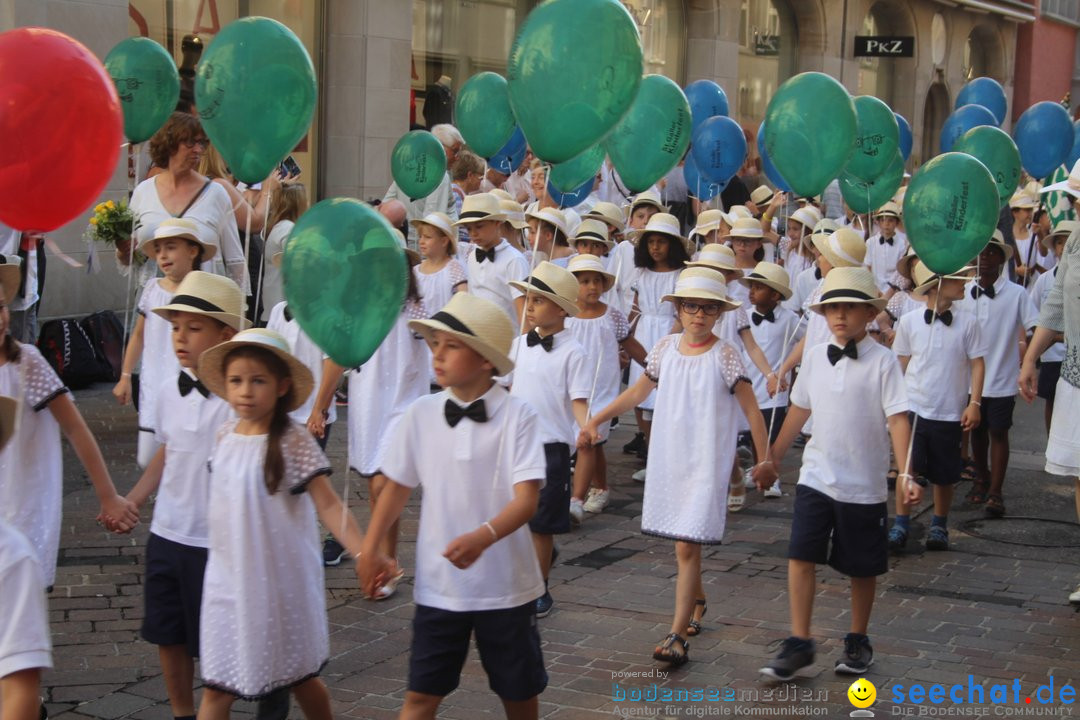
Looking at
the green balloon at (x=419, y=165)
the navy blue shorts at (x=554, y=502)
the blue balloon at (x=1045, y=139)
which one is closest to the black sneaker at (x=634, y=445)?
the green balloon at (x=419, y=165)

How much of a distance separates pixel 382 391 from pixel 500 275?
240cm

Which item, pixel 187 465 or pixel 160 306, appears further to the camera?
pixel 160 306

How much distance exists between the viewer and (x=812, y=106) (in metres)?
8.79

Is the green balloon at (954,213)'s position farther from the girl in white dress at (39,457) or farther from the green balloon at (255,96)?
the girl in white dress at (39,457)

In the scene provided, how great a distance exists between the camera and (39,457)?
5219 mm

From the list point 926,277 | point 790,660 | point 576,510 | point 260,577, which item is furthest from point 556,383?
point 926,277

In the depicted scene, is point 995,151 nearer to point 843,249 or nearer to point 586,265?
point 843,249

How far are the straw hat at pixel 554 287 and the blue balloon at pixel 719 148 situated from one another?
5.69 metres

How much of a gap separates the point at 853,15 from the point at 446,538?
1039 inches

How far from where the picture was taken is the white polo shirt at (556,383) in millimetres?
6957

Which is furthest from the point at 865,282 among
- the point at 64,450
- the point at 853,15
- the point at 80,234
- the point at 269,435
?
the point at 853,15

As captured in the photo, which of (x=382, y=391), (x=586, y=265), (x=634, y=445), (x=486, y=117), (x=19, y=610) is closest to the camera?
(x=19, y=610)

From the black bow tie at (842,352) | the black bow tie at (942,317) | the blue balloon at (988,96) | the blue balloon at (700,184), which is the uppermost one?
the blue balloon at (988,96)

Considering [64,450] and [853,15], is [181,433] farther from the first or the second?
[853,15]
